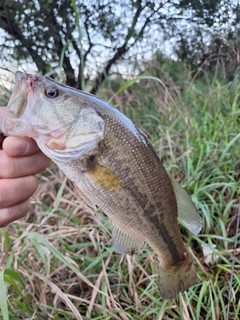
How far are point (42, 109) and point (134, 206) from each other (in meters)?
0.35

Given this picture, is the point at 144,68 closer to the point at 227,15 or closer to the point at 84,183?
the point at 227,15

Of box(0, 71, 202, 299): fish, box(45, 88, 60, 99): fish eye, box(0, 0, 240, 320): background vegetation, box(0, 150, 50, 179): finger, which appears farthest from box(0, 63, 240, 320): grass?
box(45, 88, 60, 99): fish eye

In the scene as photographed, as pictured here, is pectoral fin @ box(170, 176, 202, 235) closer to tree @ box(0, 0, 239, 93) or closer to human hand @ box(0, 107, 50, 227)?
human hand @ box(0, 107, 50, 227)

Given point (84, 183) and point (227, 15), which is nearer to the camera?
point (84, 183)

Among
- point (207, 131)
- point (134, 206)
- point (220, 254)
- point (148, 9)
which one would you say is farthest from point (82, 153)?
point (148, 9)

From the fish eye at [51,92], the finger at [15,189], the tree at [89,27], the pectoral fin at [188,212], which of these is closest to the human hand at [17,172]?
the finger at [15,189]

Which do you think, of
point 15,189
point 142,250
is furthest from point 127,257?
point 15,189

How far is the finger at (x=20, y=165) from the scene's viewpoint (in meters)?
1.00

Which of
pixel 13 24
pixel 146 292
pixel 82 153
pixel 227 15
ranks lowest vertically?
pixel 146 292

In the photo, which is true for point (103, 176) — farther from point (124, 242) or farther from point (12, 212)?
point (12, 212)

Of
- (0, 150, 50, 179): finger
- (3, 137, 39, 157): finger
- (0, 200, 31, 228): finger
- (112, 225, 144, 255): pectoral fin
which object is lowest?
(112, 225, 144, 255): pectoral fin

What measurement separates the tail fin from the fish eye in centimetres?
63

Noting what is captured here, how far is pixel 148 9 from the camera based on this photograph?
11.1 ft

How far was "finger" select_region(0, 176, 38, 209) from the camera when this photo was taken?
41.0 inches
